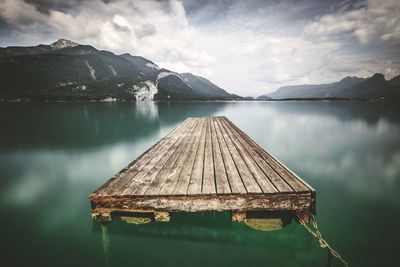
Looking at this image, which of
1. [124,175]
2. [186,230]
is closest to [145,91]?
[124,175]

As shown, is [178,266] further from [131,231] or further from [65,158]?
[65,158]

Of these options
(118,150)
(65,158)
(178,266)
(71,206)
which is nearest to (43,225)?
(71,206)

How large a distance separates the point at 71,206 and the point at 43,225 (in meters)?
1.15

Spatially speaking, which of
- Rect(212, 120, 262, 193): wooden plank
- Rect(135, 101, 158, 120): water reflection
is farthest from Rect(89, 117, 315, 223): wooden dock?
Rect(135, 101, 158, 120): water reflection

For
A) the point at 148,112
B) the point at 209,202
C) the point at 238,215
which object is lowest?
the point at 238,215

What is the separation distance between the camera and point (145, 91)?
159500 mm

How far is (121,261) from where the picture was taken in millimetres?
5000

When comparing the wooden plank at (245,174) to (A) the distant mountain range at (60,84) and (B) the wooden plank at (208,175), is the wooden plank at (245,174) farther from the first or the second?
(A) the distant mountain range at (60,84)

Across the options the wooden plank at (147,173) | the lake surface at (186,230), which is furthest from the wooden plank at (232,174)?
the wooden plank at (147,173)

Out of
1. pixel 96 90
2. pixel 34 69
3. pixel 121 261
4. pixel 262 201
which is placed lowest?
pixel 121 261

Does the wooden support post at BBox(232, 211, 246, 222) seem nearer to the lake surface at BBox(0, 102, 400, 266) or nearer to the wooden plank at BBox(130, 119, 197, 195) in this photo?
the lake surface at BBox(0, 102, 400, 266)

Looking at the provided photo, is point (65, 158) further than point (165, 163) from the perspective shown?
Yes

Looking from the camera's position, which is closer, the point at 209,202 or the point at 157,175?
the point at 209,202

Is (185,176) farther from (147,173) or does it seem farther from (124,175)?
(124,175)
